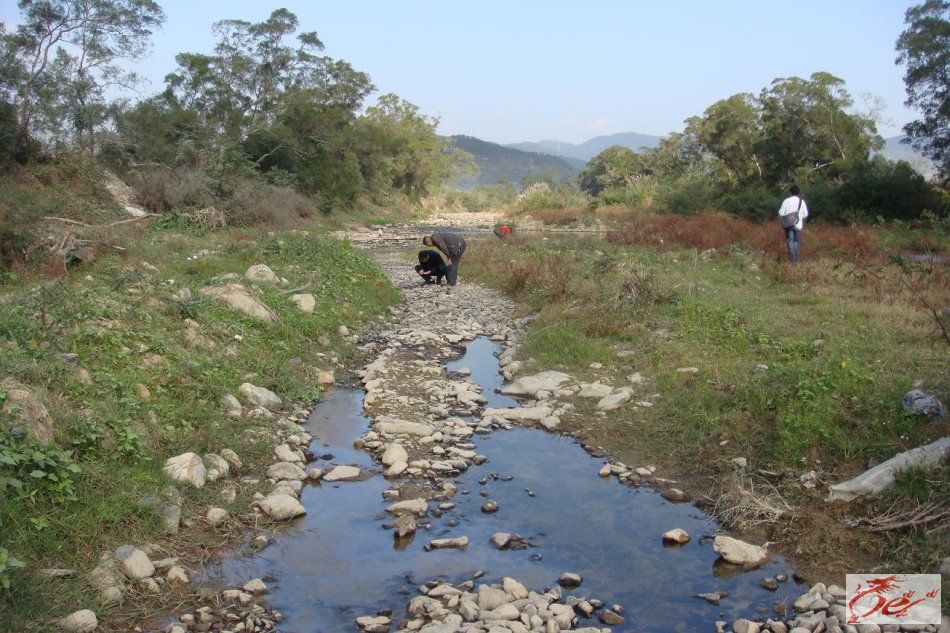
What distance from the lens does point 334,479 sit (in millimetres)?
5750

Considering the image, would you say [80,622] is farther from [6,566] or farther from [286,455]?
[286,455]

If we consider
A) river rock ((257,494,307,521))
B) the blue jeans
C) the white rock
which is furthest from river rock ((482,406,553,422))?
the blue jeans

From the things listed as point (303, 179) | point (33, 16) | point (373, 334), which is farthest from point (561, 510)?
point (303, 179)

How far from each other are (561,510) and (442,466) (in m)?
1.14

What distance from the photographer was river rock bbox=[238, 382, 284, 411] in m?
6.85

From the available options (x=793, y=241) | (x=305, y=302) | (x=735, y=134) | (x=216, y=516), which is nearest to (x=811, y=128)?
(x=735, y=134)

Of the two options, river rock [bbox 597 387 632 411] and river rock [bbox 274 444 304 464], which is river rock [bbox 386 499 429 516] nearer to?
river rock [bbox 274 444 304 464]

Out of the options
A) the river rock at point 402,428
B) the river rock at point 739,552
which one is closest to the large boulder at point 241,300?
the river rock at point 402,428

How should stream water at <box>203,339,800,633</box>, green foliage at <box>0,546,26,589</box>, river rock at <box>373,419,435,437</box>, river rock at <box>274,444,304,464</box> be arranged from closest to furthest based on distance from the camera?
green foliage at <box>0,546,26,589</box>, stream water at <box>203,339,800,633</box>, river rock at <box>274,444,304,464</box>, river rock at <box>373,419,435,437</box>

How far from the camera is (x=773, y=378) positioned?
641 centimetres

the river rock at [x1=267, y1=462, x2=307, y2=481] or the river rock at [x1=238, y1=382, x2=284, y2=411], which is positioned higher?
the river rock at [x1=238, y1=382, x2=284, y2=411]

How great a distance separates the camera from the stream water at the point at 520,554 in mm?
4070

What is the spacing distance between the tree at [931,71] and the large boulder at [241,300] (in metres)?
22.3

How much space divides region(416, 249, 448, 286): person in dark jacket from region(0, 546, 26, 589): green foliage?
11080mm
